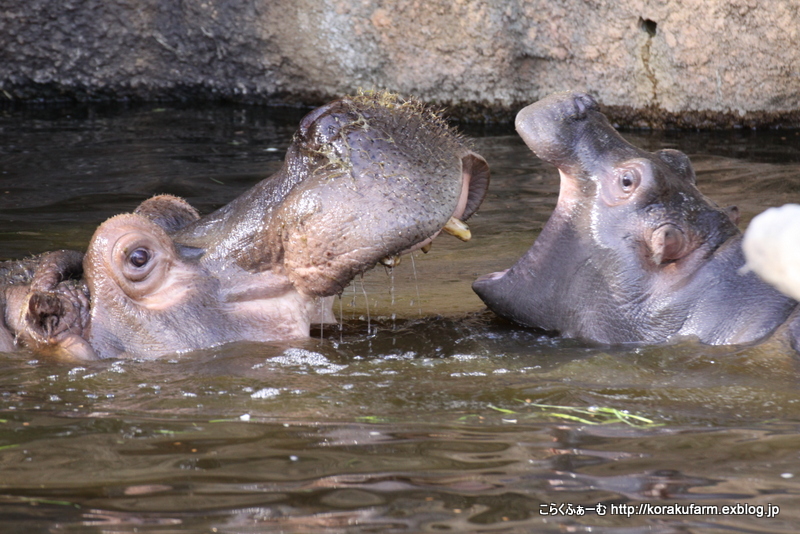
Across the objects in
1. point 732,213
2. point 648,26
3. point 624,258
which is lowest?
point 624,258

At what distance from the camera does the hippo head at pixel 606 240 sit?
157 inches

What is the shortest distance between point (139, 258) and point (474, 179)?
1.23 metres

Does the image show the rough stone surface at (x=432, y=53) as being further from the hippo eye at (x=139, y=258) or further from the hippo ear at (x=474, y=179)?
the hippo eye at (x=139, y=258)

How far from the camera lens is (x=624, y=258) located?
159 inches

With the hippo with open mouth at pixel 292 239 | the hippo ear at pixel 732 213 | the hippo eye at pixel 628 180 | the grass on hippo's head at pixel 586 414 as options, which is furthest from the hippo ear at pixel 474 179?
the hippo ear at pixel 732 213

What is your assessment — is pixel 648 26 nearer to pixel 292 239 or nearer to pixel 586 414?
pixel 292 239

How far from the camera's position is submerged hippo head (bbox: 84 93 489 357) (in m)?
3.28

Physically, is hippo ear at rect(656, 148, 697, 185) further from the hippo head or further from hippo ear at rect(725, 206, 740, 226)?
hippo ear at rect(725, 206, 740, 226)

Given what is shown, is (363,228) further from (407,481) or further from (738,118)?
(738,118)

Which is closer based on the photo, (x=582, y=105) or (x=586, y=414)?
(x=586, y=414)

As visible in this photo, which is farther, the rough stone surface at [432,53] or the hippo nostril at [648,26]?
the hippo nostril at [648,26]

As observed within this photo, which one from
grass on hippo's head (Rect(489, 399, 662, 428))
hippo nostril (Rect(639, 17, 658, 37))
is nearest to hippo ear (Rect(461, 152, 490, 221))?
grass on hippo's head (Rect(489, 399, 662, 428))

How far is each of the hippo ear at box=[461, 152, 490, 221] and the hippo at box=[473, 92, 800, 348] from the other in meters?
0.63

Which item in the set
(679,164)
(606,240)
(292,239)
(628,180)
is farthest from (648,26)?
(292,239)
